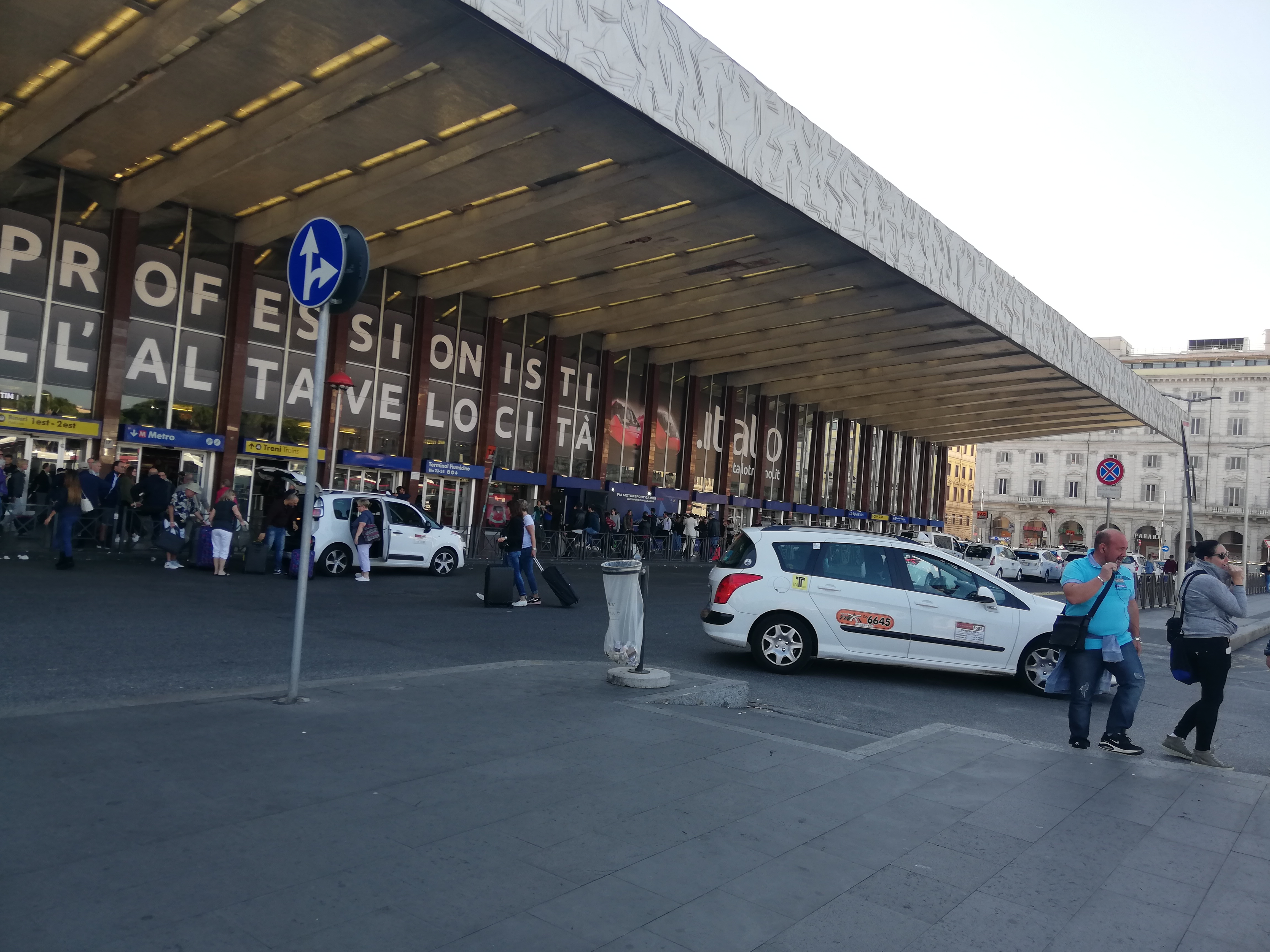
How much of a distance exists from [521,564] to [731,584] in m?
5.57

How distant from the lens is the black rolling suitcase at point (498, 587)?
14.5 metres

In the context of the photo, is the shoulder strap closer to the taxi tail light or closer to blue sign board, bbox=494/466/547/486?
the taxi tail light

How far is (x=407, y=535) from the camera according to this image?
18703 mm

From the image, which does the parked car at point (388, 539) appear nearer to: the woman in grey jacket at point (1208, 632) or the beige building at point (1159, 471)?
the woman in grey jacket at point (1208, 632)

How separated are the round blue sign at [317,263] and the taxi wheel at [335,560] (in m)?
11.7

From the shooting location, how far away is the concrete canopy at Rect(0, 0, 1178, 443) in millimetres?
16578

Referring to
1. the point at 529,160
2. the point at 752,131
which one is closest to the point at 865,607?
the point at 752,131

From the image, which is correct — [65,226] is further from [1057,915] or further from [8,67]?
[1057,915]

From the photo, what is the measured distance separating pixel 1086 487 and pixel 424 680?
93.2 metres

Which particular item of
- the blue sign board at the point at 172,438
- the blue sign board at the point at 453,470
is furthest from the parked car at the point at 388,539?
the blue sign board at the point at 453,470

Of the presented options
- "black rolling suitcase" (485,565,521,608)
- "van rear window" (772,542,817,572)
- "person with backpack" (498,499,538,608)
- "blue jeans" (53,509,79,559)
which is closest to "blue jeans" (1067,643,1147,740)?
"van rear window" (772,542,817,572)

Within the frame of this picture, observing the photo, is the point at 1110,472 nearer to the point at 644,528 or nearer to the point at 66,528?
the point at 644,528

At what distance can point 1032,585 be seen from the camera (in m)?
38.1

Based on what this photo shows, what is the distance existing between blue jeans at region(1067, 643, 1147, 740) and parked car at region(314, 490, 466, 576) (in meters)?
13.2
